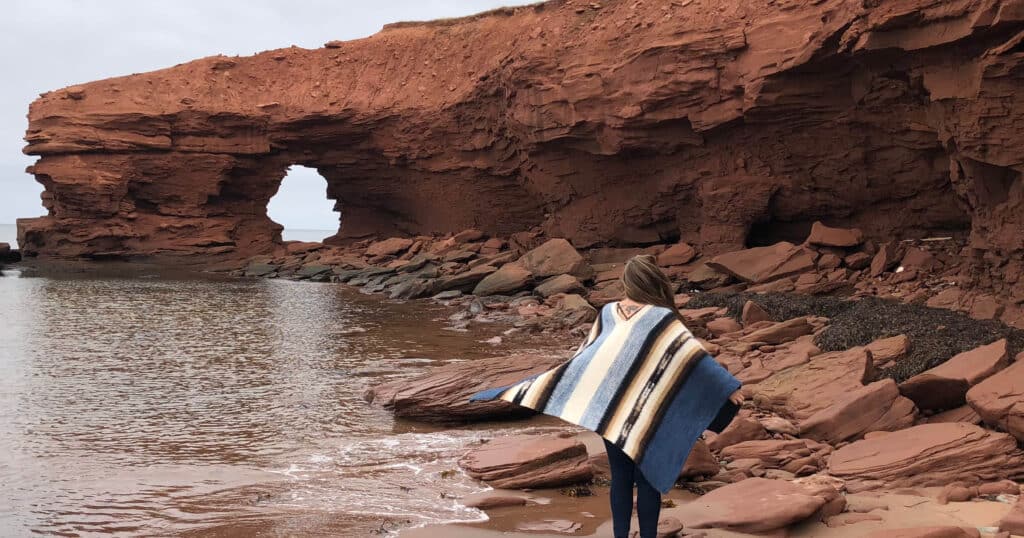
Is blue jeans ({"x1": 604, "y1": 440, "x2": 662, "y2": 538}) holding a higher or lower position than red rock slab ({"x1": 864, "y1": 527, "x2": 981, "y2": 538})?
higher

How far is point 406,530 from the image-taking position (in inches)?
204

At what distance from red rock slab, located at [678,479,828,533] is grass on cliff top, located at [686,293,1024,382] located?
3.69 m

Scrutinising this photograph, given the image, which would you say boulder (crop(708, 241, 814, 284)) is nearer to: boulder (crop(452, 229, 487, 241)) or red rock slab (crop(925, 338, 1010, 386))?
red rock slab (crop(925, 338, 1010, 386))

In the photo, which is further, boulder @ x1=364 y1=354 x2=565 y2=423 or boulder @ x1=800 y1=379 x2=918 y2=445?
boulder @ x1=364 y1=354 x2=565 y2=423

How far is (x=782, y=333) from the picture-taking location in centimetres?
1080

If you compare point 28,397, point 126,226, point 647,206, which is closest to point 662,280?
point 28,397

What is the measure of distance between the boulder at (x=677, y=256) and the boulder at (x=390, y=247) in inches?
500

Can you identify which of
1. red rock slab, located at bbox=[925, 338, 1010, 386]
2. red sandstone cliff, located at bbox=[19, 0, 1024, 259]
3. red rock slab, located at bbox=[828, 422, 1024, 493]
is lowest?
red rock slab, located at bbox=[828, 422, 1024, 493]

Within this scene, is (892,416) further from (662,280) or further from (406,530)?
(406,530)

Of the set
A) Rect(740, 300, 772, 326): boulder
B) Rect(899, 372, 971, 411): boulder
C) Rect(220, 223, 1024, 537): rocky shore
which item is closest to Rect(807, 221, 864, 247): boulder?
Rect(220, 223, 1024, 537): rocky shore

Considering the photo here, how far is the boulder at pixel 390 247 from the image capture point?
31109mm

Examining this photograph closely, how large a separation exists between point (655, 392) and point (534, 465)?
2525 mm

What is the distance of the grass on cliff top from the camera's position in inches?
330

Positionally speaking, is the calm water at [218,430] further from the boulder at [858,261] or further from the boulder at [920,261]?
the boulder at [920,261]
